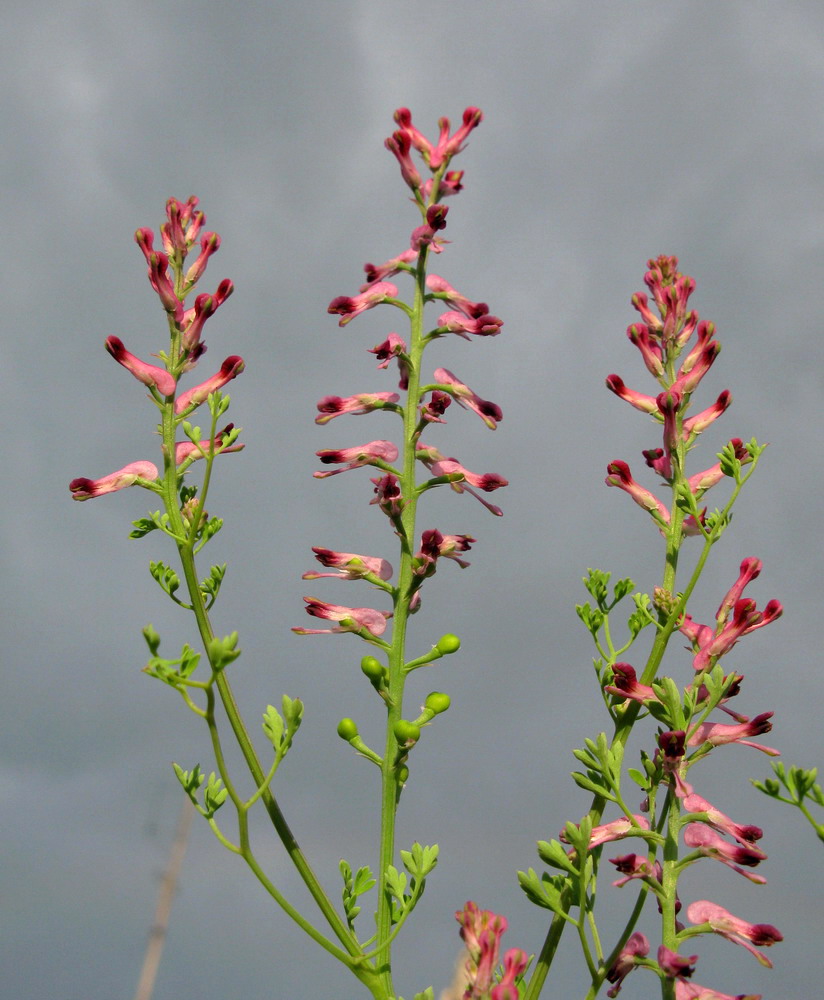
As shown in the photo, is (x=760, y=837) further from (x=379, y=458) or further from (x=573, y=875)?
(x=379, y=458)

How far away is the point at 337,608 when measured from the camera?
17.4 feet

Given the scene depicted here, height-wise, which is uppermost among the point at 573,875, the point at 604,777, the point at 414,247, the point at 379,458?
the point at 414,247

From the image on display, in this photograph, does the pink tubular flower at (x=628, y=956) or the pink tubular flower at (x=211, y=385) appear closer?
the pink tubular flower at (x=628, y=956)

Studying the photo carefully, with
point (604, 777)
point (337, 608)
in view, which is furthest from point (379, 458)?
point (604, 777)

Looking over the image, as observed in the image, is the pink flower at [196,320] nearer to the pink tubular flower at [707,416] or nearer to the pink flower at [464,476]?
the pink flower at [464,476]

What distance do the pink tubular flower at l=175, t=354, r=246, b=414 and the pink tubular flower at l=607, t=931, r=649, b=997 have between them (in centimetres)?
335

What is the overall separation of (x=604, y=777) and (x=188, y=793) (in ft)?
6.43

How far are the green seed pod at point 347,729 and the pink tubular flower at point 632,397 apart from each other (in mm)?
2289

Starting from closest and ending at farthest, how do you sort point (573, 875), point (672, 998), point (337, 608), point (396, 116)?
point (672, 998)
point (573, 875)
point (337, 608)
point (396, 116)

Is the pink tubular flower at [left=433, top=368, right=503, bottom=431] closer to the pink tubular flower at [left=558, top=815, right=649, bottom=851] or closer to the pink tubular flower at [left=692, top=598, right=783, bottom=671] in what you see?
the pink tubular flower at [left=692, top=598, right=783, bottom=671]

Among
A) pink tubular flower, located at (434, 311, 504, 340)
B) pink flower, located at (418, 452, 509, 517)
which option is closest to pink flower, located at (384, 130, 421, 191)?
pink tubular flower, located at (434, 311, 504, 340)

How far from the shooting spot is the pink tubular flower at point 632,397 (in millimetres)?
5711

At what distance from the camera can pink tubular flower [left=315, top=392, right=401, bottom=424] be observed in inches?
215

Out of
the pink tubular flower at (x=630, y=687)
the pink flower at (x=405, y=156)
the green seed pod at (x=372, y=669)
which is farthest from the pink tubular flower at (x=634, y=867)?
the pink flower at (x=405, y=156)
